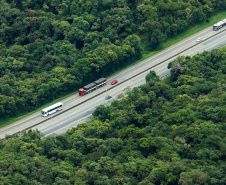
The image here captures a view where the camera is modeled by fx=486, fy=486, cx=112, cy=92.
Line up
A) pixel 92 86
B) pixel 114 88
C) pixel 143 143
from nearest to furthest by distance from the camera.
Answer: pixel 143 143
pixel 92 86
pixel 114 88

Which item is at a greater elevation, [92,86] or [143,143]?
[92,86]

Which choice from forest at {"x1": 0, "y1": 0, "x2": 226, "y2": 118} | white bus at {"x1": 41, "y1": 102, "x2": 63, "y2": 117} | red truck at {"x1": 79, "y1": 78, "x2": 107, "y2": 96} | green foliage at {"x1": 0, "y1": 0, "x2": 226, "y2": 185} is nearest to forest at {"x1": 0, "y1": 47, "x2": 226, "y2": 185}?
green foliage at {"x1": 0, "y1": 0, "x2": 226, "y2": 185}

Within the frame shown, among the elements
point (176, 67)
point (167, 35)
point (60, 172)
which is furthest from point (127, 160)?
point (167, 35)

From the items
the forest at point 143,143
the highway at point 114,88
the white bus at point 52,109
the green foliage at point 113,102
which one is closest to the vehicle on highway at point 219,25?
the highway at point 114,88

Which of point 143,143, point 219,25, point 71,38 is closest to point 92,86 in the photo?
point 71,38

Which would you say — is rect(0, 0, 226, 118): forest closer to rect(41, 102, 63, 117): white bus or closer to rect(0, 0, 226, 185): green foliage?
rect(0, 0, 226, 185): green foliage

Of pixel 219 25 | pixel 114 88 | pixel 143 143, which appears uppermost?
pixel 114 88

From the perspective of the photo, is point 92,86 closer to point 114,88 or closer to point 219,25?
point 114,88
